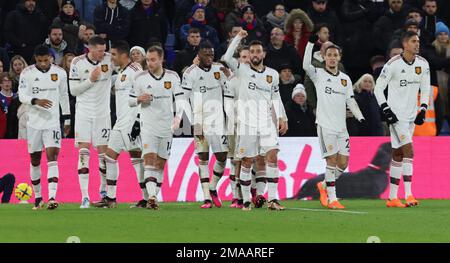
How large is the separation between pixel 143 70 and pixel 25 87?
6.93 feet

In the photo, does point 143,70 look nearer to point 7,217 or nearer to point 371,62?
point 7,217

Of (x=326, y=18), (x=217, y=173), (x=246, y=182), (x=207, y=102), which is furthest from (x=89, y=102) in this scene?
(x=326, y=18)

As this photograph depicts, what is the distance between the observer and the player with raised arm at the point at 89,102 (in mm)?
21984

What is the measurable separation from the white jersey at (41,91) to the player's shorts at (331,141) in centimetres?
465

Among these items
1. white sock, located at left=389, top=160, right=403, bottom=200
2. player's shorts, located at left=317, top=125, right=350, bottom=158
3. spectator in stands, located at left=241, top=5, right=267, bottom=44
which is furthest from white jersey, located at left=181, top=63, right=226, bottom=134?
spectator in stands, located at left=241, top=5, right=267, bottom=44

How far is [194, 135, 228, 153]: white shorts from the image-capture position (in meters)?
21.8

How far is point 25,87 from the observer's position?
→ 70.7 feet

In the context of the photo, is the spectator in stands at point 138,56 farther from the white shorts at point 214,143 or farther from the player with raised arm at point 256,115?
the player with raised arm at point 256,115

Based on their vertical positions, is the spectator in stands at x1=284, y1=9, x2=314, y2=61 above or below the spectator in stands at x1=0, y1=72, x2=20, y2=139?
above

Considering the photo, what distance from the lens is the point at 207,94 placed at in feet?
71.8

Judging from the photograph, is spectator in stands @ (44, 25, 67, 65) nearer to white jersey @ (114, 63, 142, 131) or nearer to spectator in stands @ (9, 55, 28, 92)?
spectator in stands @ (9, 55, 28, 92)

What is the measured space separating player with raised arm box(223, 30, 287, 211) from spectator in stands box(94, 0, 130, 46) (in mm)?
7349

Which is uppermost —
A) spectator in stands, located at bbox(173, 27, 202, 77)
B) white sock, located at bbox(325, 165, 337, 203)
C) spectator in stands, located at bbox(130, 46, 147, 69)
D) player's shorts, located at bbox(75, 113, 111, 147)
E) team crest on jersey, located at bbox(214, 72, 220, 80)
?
spectator in stands, located at bbox(173, 27, 202, 77)
